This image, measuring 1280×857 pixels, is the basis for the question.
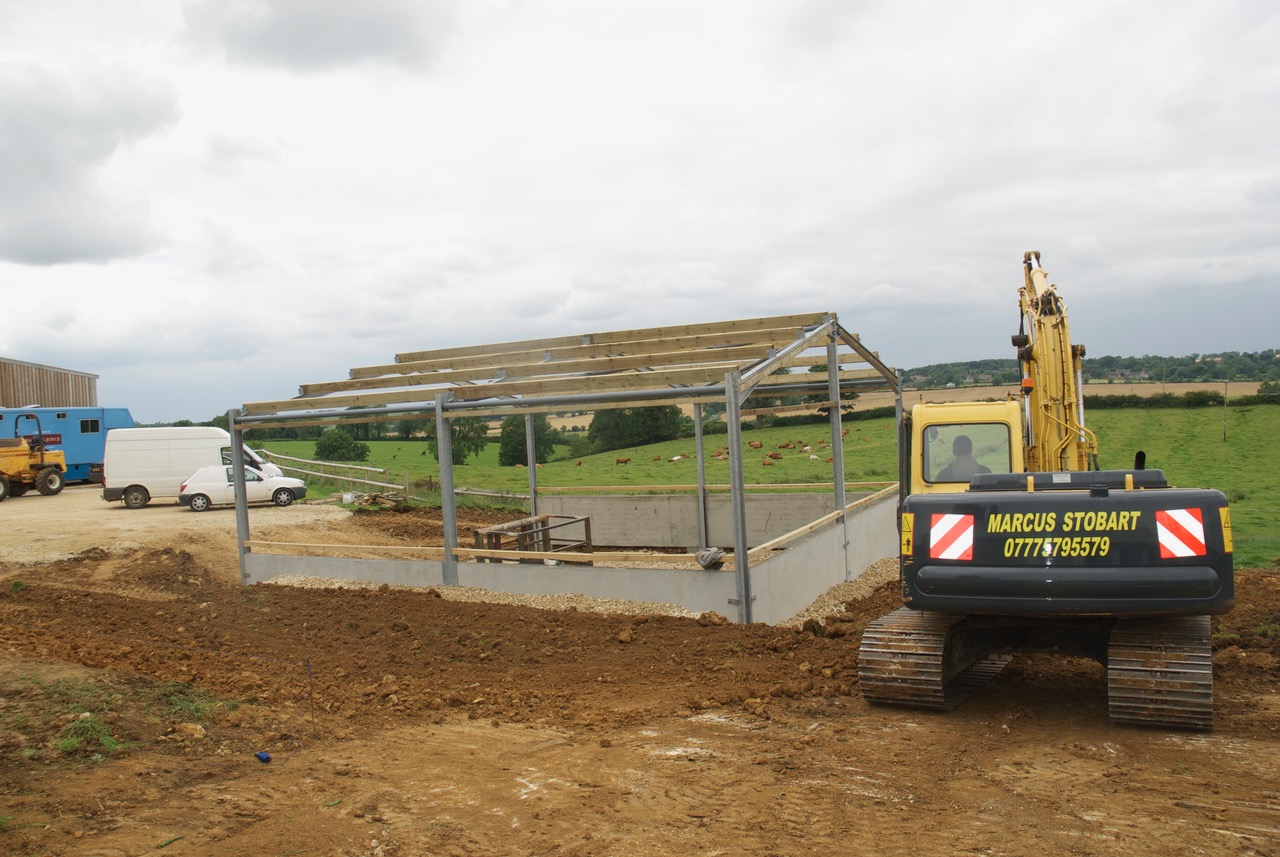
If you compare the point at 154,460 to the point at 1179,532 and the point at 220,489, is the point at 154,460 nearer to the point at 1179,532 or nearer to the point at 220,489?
the point at 220,489

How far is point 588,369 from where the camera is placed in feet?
37.5

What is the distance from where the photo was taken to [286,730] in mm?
5957

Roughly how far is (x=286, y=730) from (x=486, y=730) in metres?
1.35

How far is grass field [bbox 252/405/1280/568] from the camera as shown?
26.9 m

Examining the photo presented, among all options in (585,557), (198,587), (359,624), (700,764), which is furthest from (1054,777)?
(198,587)

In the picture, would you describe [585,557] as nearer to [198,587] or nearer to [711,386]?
[711,386]

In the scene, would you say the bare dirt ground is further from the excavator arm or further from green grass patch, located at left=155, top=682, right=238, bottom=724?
the excavator arm

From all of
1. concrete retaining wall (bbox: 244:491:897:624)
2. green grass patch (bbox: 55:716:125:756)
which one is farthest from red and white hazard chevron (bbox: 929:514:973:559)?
green grass patch (bbox: 55:716:125:756)

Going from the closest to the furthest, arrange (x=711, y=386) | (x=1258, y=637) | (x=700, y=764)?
(x=700, y=764) < (x=1258, y=637) < (x=711, y=386)

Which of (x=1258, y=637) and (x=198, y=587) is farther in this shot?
(x=198, y=587)

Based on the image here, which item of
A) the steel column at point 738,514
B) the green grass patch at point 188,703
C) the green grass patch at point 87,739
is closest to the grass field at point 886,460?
the steel column at point 738,514

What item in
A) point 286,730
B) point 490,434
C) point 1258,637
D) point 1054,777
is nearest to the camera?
point 1054,777

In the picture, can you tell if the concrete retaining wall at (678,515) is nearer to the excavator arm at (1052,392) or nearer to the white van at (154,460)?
the excavator arm at (1052,392)

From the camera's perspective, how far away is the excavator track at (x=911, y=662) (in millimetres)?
5938
